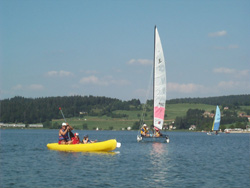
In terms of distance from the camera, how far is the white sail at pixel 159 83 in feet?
204

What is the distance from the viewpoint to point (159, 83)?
62.2 metres

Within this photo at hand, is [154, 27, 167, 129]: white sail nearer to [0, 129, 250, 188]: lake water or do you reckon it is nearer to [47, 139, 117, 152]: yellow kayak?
[47, 139, 117, 152]: yellow kayak

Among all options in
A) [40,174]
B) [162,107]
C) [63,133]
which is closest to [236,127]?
[162,107]

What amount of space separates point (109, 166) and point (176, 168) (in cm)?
526

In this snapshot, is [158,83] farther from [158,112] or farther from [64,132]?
[64,132]

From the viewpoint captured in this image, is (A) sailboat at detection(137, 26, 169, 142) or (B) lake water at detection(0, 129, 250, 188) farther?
(A) sailboat at detection(137, 26, 169, 142)

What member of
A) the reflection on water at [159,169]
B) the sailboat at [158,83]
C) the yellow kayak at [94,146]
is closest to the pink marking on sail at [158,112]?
the sailboat at [158,83]

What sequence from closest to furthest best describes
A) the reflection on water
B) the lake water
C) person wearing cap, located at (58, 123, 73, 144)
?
the lake water
the reflection on water
person wearing cap, located at (58, 123, 73, 144)

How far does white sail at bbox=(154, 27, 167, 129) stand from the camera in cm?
6219

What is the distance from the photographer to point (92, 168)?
31.0m

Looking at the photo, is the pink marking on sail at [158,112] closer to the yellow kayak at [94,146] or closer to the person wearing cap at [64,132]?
the yellow kayak at [94,146]

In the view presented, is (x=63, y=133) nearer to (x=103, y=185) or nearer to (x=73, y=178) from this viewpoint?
(x=73, y=178)

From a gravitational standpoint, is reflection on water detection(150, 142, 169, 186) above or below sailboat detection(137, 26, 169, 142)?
below

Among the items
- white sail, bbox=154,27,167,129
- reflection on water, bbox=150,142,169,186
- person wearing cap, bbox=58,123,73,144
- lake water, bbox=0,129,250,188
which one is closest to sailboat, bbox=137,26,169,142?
white sail, bbox=154,27,167,129
